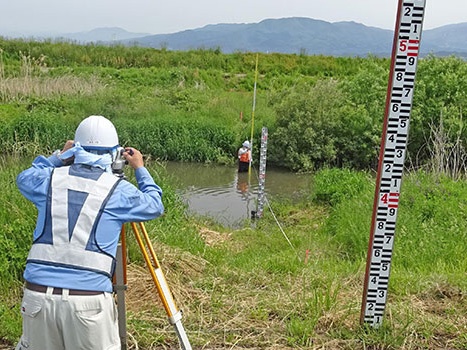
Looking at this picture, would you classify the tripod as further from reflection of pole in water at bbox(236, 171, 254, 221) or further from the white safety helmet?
reflection of pole in water at bbox(236, 171, 254, 221)

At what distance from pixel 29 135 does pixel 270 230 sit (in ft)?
27.6

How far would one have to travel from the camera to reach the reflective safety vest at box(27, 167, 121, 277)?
90.6 inches

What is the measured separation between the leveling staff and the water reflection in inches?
265

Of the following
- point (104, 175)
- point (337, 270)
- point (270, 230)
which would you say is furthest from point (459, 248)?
point (104, 175)

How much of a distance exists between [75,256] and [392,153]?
1938 mm

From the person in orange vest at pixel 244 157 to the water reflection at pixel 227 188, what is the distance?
18 cm

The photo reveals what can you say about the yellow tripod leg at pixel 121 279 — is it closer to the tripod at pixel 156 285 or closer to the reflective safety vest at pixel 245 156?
the tripod at pixel 156 285

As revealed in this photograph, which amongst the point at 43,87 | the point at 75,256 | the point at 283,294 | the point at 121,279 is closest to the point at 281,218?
the point at 283,294

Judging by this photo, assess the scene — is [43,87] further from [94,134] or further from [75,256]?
[75,256]

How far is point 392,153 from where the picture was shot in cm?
312

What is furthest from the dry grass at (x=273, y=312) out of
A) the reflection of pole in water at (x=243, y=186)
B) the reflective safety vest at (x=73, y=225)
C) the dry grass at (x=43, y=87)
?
the dry grass at (x=43, y=87)

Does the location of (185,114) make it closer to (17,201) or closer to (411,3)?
(17,201)

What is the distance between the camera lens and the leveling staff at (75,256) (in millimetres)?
2297

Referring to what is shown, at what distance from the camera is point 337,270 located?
4.67 meters
